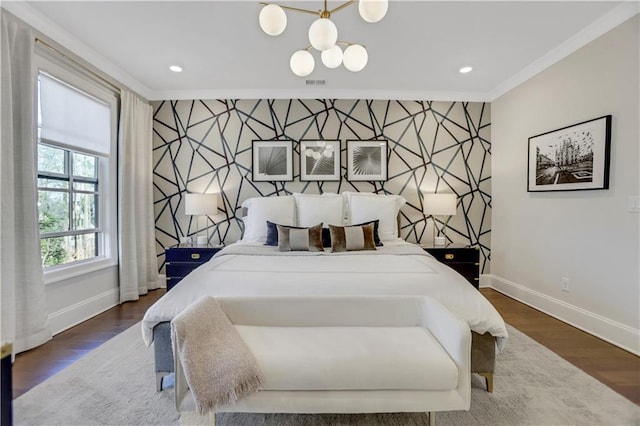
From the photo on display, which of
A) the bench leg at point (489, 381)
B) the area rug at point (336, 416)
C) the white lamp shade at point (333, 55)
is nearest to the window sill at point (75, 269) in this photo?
the area rug at point (336, 416)

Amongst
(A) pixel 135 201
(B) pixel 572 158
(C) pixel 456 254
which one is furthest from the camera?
(A) pixel 135 201

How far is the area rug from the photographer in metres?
1.59

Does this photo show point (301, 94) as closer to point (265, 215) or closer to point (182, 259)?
point (265, 215)

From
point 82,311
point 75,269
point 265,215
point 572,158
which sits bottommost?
point 82,311

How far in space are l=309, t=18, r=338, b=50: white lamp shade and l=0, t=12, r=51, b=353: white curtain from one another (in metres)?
2.34

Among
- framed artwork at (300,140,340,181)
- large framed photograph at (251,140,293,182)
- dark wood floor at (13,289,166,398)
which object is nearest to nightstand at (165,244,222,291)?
dark wood floor at (13,289,166,398)

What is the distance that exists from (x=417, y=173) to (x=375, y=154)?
642 mm

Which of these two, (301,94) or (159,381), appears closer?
(159,381)

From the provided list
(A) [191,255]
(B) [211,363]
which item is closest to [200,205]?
(A) [191,255]

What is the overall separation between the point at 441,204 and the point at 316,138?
1.83m

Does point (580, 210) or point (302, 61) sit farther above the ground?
point (302, 61)

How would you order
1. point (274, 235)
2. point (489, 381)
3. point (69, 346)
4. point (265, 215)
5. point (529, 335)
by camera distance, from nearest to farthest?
point (489, 381) → point (69, 346) → point (529, 335) → point (274, 235) → point (265, 215)

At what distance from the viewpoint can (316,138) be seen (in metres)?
4.00

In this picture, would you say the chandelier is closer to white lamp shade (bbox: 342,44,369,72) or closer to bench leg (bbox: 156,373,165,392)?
white lamp shade (bbox: 342,44,369,72)
